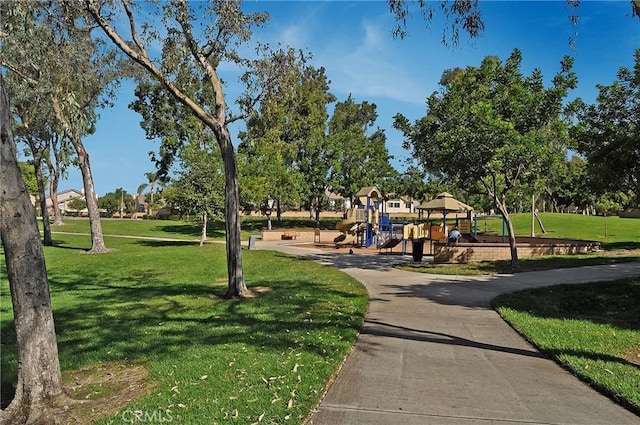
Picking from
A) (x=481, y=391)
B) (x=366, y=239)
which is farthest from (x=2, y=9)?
(x=366, y=239)

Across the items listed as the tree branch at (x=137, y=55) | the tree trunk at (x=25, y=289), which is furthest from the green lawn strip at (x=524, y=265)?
the tree trunk at (x=25, y=289)

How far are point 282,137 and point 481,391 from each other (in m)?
44.8

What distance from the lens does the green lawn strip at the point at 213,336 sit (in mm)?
4352

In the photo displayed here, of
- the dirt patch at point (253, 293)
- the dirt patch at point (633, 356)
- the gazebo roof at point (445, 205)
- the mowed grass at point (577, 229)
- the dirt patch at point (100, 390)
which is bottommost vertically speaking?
the dirt patch at point (100, 390)

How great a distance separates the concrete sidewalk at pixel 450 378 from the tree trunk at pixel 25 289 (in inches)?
99.0

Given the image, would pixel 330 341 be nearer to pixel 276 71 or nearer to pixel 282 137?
pixel 276 71

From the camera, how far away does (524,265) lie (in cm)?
1558

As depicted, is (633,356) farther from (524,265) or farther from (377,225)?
(377,225)

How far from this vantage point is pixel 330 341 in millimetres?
6309

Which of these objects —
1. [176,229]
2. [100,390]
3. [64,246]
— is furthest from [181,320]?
[176,229]

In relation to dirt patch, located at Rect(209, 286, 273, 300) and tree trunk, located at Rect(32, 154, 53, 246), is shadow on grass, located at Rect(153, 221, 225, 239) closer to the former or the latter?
tree trunk, located at Rect(32, 154, 53, 246)

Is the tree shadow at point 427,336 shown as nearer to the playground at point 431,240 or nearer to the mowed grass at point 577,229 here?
the playground at point 431,240

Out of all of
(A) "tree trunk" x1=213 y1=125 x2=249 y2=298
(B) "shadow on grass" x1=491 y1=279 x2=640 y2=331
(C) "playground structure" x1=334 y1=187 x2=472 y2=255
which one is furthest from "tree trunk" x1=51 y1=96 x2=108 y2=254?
(B) "shadow on grass" x1=491 y1=279 x2=640 y2=331

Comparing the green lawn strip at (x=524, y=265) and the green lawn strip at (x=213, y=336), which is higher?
the green lawn strip at (x=524, y=265)
